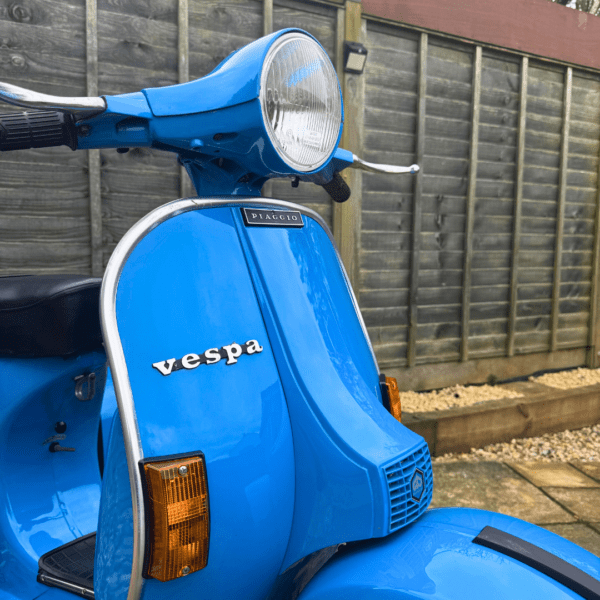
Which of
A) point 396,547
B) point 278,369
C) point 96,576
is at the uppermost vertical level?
point 278,369

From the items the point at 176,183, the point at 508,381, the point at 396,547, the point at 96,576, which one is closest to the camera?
the point at 396,547

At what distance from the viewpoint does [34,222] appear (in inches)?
111

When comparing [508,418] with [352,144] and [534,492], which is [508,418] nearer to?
[534,492]

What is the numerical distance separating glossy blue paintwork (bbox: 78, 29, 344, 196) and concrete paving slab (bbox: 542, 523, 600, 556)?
2192mm

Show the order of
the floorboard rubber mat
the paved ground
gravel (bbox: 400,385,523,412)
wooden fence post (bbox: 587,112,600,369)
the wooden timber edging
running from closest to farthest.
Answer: the floorboard rubber mat < the paved ground < the wooden timber edging < gravel (bbox: 400,385,523,412) < wooden fence post (bbox: 587,112,600,369)

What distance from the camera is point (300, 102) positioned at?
1045mm

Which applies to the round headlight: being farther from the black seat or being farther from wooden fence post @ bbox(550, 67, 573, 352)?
wooden fence post @ bbox(550, 67, 573, 352)

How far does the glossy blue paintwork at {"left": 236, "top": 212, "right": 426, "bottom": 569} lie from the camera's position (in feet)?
2.94

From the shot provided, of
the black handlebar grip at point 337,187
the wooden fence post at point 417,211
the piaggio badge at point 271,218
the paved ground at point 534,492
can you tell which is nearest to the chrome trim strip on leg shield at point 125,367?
the piaggio badge at point 271,218

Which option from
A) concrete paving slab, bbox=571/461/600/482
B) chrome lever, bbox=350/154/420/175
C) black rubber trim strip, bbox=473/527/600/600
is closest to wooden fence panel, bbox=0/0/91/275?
chrome lever, bbox=350/154/420/175

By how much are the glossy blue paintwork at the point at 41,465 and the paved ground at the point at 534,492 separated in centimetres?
164

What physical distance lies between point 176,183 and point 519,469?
259cm

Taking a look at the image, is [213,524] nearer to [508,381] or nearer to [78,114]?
[78,114]

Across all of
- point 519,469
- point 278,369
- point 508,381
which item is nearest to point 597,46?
point 508,381
